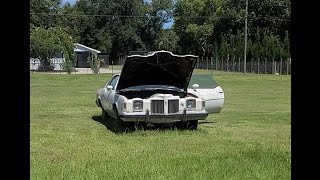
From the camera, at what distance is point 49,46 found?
63906 mm

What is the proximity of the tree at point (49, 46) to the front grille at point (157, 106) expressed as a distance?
48.7m

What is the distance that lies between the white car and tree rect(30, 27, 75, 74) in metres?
47.3

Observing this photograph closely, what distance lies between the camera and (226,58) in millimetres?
75125

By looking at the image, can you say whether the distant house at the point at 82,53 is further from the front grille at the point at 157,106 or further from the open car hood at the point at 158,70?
the front grille at the point at 157,106

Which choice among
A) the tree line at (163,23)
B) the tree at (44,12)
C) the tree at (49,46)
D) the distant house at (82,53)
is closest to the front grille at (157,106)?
the tree at (49,46)

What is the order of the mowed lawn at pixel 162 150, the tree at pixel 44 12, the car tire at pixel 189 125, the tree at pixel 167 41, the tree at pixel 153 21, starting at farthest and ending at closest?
the tree at pixel 153 21 → the tree at pixel 167 41 → the tree at pixel 44 12 → the car tire at pixel 189 125 → the mowed lawn at pixel 162 150

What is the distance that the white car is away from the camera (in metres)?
11.2

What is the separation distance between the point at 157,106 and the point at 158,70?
3.80ft

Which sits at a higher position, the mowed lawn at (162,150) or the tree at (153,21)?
the tree at (153,21)

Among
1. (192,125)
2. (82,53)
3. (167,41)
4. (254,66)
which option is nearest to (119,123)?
(192,125)

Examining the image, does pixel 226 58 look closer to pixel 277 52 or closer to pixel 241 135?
pixel 277 52

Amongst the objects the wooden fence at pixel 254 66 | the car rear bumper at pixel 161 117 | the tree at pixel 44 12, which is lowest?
the car rear bumper at pixel 161 117

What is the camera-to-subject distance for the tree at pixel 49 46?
61.2 metres

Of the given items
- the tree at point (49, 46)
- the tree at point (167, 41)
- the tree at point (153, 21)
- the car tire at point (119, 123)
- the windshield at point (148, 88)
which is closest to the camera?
the car tire at point (119, 123)
